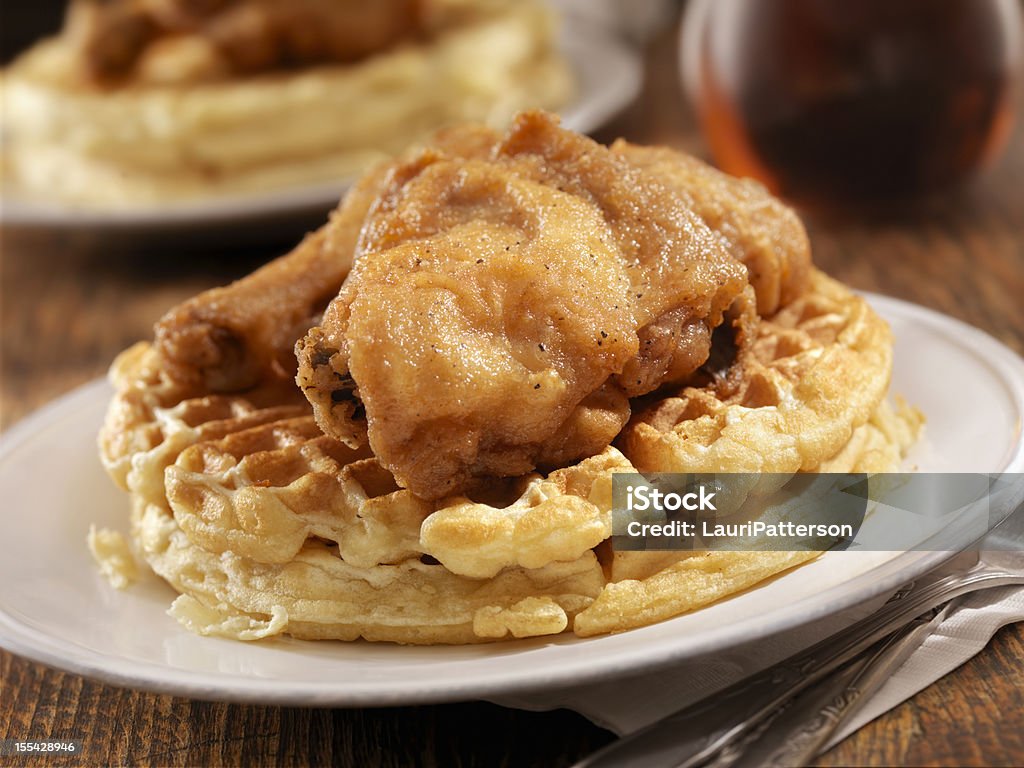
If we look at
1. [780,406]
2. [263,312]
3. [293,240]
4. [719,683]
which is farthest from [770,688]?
[293,240]

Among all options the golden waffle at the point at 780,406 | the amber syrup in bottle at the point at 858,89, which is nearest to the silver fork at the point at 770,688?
the golden waffle at the point at 780,406

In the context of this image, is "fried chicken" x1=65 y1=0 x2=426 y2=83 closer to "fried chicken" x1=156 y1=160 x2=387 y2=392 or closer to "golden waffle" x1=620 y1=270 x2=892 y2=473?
"fried chicken" x1=156 y1=160 x2=387 y2=392

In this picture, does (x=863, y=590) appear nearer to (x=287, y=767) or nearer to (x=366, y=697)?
(x=366, y=697)

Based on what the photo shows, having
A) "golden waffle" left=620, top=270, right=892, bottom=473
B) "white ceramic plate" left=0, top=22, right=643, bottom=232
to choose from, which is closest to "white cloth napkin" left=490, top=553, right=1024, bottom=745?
"golden waffle" left=620, top=270, right=892, bottom=473

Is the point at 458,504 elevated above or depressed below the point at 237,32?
above

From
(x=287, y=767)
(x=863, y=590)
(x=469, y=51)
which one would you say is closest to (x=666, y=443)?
(x=863, y=590)

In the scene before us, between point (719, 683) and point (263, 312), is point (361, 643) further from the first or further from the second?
point (263, 312)
